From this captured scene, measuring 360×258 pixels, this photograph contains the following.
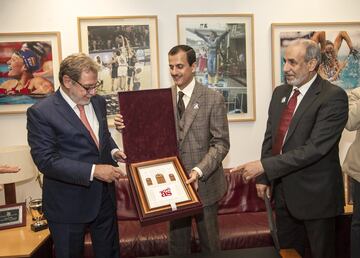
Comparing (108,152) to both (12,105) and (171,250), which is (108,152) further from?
(12,105)

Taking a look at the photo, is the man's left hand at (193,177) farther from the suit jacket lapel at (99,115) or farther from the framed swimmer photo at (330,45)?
the framed swimmer photo at (330,45)

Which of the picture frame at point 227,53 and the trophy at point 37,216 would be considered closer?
the trophy at point 37,216

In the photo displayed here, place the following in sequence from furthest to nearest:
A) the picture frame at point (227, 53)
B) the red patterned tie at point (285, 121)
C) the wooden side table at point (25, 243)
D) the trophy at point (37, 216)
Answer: the picture frame at point (227, 53) → the trophy at point (37, 216) → the wooden side table at point (25, 243) → the red patterned tie at point (285, 121)

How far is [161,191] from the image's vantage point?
78.8 inches

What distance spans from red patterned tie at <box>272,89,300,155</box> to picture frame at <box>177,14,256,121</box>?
4.44 feet

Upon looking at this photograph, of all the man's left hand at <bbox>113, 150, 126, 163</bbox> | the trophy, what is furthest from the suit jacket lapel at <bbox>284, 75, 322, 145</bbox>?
the trophy

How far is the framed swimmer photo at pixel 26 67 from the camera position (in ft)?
11.1

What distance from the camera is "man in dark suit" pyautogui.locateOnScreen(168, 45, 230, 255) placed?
234 cm

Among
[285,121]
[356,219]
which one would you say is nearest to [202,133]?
[285,121]

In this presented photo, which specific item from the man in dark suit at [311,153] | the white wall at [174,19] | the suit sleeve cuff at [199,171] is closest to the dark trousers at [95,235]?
the suit sleeve cuff at [199,171]

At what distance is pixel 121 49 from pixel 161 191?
1862 millimetres

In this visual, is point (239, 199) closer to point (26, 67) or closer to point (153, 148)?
point (153, 148)

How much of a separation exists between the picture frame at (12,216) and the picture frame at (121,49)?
3.90ft

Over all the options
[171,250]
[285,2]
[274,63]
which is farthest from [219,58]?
[171,250]
